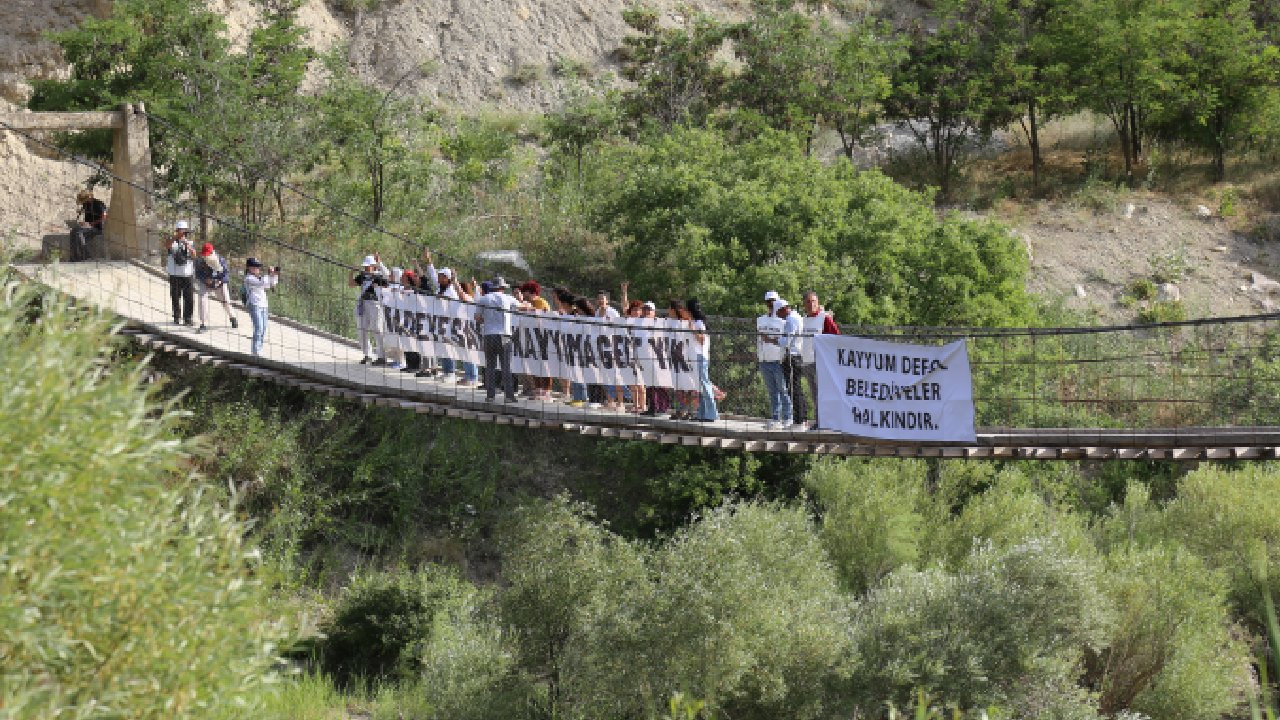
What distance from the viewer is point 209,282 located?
73.7ft

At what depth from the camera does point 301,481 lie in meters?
25.3

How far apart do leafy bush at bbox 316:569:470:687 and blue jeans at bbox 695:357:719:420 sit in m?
7.10

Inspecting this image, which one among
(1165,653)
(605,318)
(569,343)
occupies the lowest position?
(1165,653)

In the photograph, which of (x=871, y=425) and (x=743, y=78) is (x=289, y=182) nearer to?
(x=743, y=78)

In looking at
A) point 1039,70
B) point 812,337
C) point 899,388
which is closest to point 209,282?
point 812,337

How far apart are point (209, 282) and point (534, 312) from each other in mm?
6266

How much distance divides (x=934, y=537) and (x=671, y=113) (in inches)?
515

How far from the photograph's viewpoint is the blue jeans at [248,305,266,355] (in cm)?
2023

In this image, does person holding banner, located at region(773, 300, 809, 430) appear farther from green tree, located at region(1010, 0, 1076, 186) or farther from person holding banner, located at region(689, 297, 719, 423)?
green tree, located at region(1010, 0, 1076, 186)

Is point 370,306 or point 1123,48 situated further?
point 1123,48

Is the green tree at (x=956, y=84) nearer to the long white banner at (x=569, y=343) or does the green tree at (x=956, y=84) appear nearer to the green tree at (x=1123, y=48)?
the green tree at (x=1123, y=48)

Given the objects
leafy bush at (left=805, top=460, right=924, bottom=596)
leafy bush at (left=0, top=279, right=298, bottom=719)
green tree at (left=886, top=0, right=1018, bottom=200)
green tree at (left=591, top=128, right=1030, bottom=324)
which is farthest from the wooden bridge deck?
green tree at (left=886, top=0, right=1018, bottom=200)

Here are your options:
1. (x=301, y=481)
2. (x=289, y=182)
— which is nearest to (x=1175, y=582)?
(x=301, y=481)

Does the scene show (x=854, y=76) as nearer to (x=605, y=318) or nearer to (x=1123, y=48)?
(x=1123, y=48)
